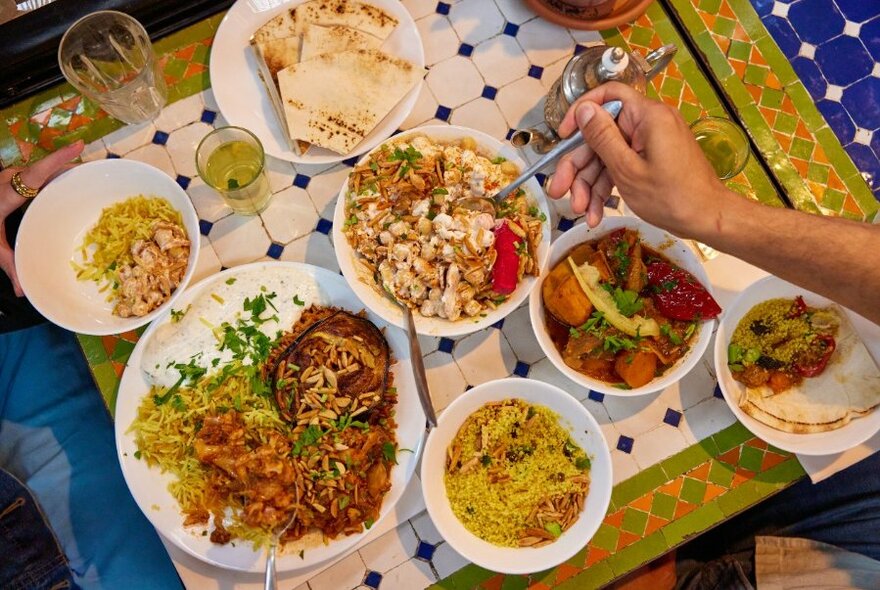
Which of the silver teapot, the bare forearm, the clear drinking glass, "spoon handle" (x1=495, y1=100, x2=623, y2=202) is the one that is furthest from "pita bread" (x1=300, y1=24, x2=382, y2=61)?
the bare forearm

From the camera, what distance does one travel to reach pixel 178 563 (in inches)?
91.0

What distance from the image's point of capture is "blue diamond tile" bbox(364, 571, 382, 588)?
7.70 feet

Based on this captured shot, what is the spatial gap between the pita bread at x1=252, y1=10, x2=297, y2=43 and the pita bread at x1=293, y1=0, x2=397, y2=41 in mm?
21

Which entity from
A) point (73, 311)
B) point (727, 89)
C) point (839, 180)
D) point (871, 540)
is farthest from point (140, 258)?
point (871, 540)

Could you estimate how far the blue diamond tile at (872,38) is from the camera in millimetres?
2936

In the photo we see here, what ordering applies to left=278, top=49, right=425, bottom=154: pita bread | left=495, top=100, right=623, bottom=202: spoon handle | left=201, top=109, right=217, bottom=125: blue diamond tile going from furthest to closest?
left=201, top=109, right=217, bottom=125: blue diamond tile < left=278, top=49, right=425, bottom=154: pita bread < left=495, top=100, right=623, bottom=202: spoon handle

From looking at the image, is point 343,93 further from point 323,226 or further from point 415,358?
point 415,358

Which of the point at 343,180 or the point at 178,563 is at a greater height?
the point at 343,180

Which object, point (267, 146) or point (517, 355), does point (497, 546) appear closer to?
point (517, 355)

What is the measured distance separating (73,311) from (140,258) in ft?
0.98

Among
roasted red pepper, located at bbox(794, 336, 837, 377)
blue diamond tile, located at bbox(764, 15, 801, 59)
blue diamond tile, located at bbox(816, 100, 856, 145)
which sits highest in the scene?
blue diamond tile, located at bbox(764, 15, 801, 59)

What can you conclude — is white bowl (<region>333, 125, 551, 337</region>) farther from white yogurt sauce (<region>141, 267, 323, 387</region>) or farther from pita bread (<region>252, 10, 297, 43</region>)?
pita bread (<region>252, 10, 297, 43</region>)

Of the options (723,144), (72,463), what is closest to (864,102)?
(723,144)

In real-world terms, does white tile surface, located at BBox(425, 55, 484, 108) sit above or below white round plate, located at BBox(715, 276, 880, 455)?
above
